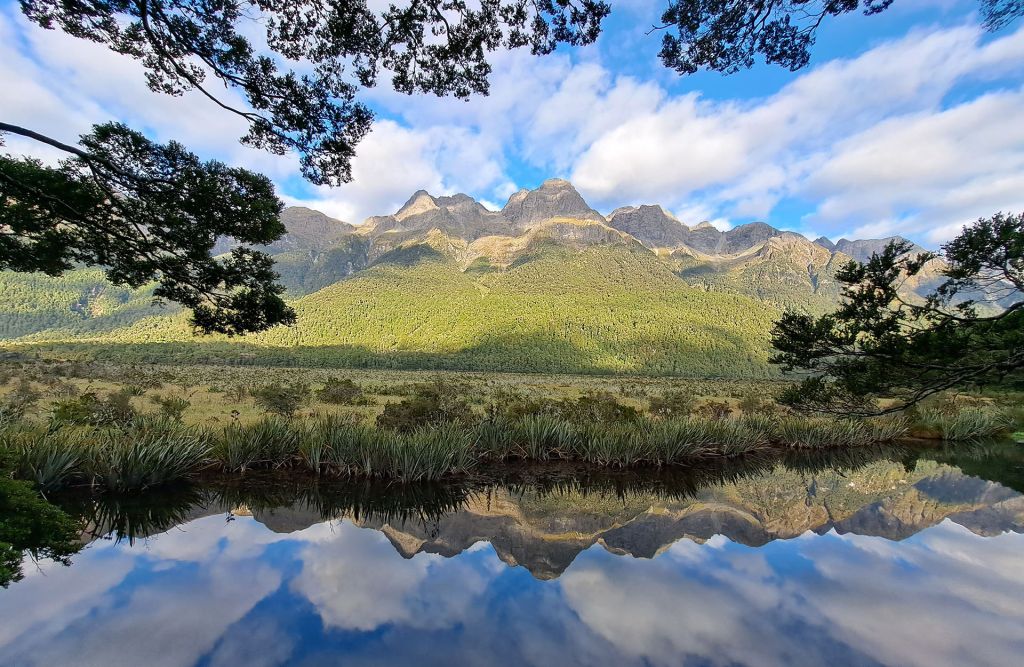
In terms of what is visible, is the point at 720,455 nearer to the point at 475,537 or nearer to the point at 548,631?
the point at 475,537

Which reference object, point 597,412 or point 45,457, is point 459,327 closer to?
point 597,412

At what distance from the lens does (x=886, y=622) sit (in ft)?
14.1

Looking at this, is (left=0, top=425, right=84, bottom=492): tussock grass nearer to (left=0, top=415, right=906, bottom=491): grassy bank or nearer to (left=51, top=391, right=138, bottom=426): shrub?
(left=0, top=415, right=906, bottom=491): grassy bank

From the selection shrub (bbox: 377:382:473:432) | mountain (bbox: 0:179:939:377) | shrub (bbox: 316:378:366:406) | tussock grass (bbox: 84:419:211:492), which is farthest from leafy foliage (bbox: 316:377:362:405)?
mountain (bbox: 0:179:939:377)

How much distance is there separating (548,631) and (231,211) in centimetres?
703

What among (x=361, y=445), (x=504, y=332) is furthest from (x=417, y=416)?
(x=504, y=332)

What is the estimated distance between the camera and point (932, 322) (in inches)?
303

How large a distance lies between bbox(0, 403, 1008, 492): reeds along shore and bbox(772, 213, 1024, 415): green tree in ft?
14.2

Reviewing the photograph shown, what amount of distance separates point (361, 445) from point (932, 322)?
11.0m

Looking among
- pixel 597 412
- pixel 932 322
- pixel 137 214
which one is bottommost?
pixel 597 412

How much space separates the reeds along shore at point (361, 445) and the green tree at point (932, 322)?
431cm

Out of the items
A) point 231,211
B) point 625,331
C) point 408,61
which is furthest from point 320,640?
point 625,331

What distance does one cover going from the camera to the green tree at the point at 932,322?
23.4ft


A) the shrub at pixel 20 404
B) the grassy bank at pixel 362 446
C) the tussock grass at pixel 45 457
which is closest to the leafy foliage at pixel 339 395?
the shrub at pixel 20 404
